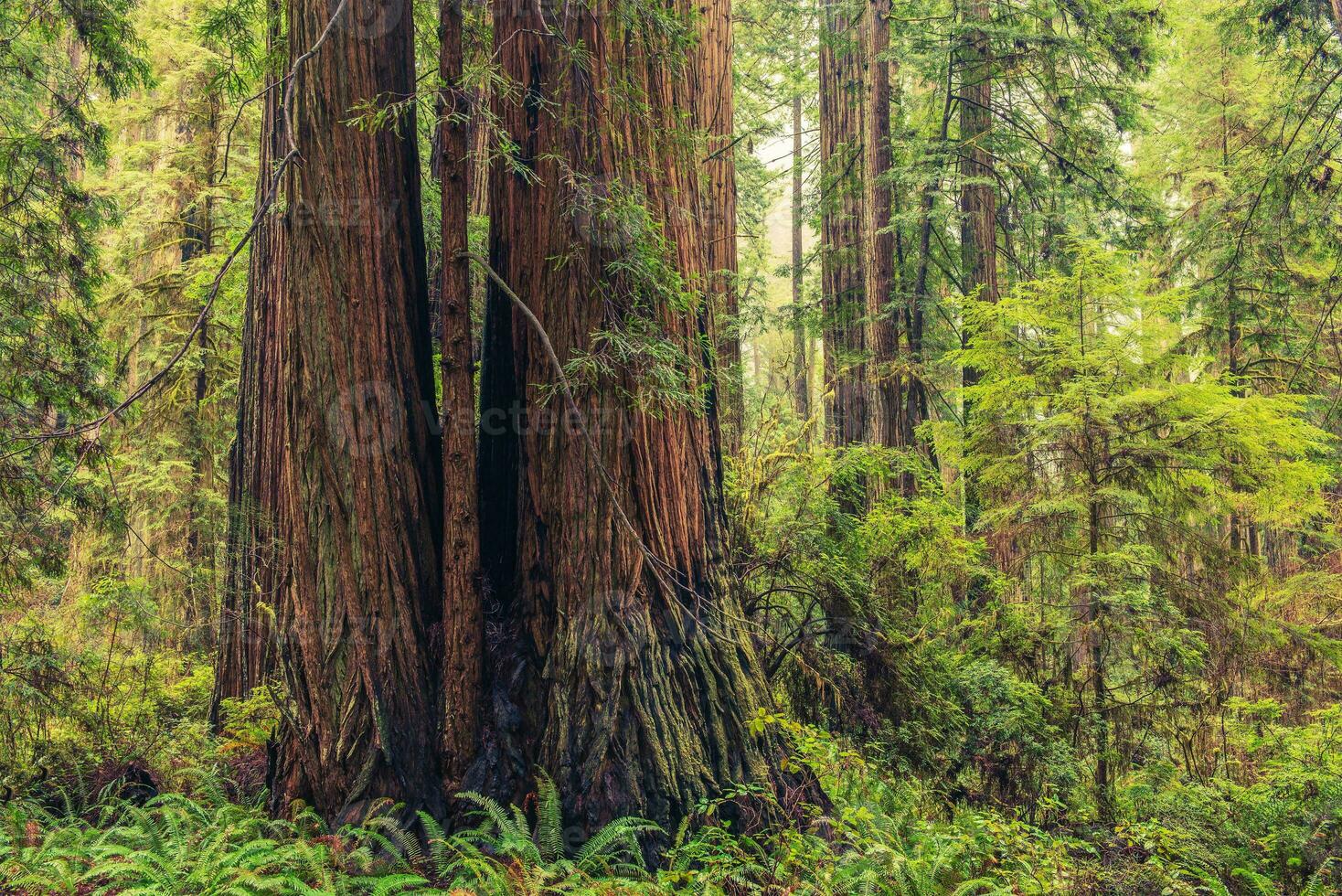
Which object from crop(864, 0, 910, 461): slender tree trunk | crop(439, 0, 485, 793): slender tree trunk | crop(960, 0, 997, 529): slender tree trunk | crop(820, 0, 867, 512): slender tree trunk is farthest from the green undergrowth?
crop(820, 0, 867, 512): slender tree trunk

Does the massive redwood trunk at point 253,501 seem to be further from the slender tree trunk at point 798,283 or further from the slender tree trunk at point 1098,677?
the slender tree trunk at point 798,283

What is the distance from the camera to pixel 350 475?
4.39 metres

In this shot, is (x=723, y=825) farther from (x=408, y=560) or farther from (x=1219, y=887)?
(x=1219, y=887)

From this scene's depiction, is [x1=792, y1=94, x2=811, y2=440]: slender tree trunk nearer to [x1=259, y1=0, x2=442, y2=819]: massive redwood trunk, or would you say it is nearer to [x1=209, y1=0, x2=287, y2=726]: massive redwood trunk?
[x1=209, y1=0, x2=287, y2=726]: massive redwood trunk

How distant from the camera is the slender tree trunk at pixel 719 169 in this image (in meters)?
6.68

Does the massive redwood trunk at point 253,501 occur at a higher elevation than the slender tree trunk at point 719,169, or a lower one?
lower

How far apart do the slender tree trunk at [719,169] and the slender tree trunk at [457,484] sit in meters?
2.33

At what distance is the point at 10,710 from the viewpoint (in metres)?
5.87

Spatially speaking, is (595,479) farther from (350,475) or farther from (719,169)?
(719,169)

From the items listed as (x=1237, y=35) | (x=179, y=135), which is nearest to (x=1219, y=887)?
(x=1237, y=35)

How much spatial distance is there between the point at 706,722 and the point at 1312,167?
800 cm

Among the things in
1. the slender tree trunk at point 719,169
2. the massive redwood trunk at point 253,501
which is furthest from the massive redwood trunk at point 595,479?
the massive redwood trunk at point 253,501

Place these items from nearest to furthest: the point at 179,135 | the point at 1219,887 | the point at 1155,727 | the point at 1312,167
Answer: the point at 1219,887 < the point at 1155,727 < the point at 1312,167 < the point at 179,135

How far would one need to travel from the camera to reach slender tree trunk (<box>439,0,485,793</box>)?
4340mm
